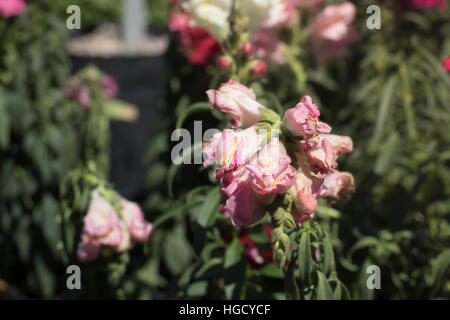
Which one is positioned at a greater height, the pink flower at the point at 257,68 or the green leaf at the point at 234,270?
the pink flower at the point at 257,68

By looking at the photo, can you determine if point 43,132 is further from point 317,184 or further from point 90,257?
point 317,184

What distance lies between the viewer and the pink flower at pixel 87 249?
5.27 feet

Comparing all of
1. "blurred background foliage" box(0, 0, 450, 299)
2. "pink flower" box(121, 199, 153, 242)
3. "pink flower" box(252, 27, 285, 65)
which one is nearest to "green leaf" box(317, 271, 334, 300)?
"blurred background foliage" box(0, 0, 450, 299)

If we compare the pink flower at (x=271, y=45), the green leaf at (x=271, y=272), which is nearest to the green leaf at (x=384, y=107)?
the pink flower at (x=271, y=45)

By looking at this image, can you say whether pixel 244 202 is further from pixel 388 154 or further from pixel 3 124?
pixel 3 124

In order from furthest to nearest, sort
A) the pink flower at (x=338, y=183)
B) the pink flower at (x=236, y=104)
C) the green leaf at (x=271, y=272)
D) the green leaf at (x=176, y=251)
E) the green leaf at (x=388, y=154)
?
the green leaf at (x=176, y=251)
the green leaf at (x=388, y=154)
the green leaf at (x=271, y=272)
the pink flower at (x=338, y=183)
the pink flower at (x=236, y=104)

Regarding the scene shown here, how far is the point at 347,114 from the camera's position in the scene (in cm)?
253

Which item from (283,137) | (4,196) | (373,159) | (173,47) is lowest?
(4,196)

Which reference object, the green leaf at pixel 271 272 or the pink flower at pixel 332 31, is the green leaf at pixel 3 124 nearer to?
the pink flower at pixel 332 31

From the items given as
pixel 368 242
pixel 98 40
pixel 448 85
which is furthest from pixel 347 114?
pixel 98 40

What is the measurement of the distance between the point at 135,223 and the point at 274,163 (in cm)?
66

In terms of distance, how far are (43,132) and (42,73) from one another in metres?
0.26

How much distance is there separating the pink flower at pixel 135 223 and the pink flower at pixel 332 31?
1.04 metres


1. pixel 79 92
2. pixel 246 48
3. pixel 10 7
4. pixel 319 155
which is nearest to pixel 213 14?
pixel 246 48
